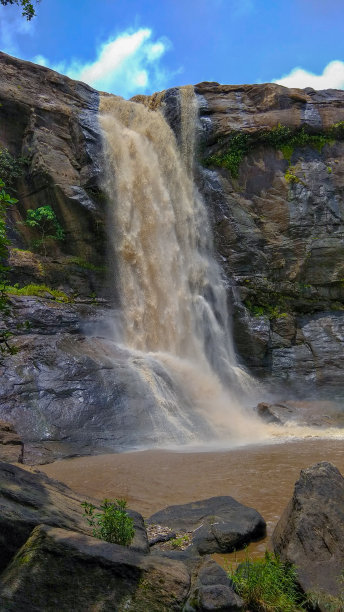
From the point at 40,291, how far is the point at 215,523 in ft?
42.6

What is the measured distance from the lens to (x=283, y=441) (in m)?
11.8

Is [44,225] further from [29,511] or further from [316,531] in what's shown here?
[316,531]

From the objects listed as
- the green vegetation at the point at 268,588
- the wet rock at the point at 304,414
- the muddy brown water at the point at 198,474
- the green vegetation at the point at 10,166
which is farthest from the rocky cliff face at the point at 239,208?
the green vegetation at the point at 268,588

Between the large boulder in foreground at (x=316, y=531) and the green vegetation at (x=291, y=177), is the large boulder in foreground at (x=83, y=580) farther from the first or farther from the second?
the green vegetation at (x=291, y=177)

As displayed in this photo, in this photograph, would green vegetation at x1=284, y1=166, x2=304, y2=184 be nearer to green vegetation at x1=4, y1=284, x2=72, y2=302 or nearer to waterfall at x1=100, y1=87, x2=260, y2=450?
waterfall at x1=100, y1=87, x2=260, y2=450

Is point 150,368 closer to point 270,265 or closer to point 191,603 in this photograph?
point 270,265

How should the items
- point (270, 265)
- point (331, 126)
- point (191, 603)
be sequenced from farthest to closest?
point (331, 126), point (270, 265), point (191, 603)

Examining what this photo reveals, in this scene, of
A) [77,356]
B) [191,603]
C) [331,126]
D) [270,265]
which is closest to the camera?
[191,603]

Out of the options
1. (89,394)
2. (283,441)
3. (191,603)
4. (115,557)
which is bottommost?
(283,441)

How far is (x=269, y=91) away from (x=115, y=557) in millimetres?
22707

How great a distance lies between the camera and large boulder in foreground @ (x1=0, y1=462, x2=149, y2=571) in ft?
11.0

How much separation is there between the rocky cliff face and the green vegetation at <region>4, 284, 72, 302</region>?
0.36 ft

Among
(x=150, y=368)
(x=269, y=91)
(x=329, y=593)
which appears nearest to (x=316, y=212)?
(x=269, y=91)

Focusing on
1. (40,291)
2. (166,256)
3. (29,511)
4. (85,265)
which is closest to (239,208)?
(166,256)
